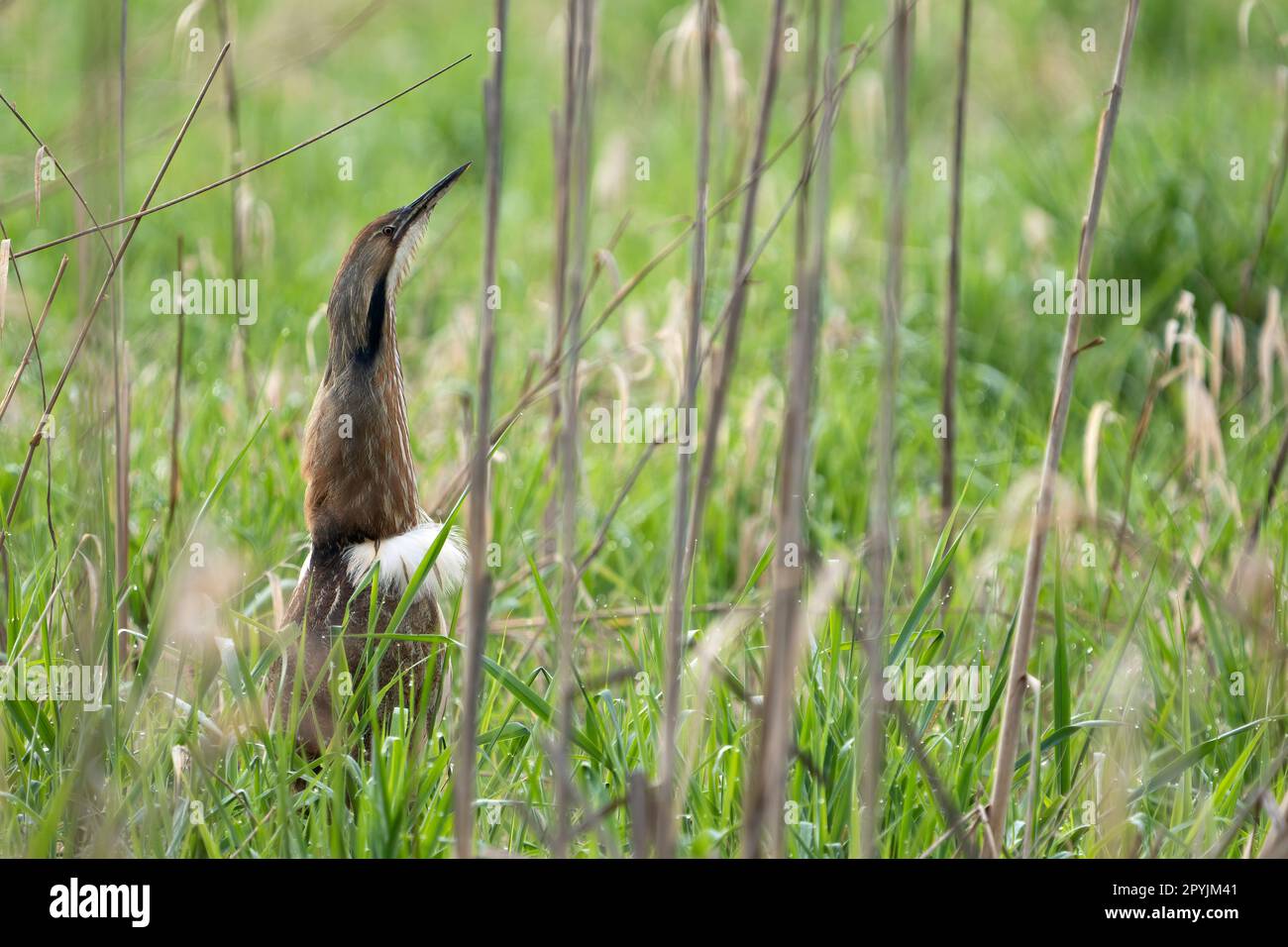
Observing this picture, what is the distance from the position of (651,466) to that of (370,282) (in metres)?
1.49

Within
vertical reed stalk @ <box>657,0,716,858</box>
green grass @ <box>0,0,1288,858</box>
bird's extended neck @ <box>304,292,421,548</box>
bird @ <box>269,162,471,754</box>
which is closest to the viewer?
Result: vertical reed stalk @ <box>657,0,716,858</box>

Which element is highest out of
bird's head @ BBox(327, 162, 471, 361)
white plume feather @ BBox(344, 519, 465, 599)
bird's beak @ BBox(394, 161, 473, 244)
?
bird's beak @ BBox(394, 161, 473, 244)

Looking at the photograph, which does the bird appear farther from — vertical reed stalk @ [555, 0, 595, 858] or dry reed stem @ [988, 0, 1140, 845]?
dry reed stem @ [988, 0, 1140, 845]

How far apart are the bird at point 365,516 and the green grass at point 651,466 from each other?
0.09 m

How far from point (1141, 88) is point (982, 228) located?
6.42 ft

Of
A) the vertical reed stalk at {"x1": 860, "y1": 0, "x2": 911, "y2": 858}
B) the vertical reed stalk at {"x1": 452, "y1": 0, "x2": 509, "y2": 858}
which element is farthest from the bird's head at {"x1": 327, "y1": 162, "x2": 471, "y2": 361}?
the vertical reed stalk at {"x1": 860, "y1": 0, "x2": 911, "y2": 858}

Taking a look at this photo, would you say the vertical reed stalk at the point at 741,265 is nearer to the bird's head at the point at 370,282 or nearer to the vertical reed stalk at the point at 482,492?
the vertical reed stalk at the point at 482,492

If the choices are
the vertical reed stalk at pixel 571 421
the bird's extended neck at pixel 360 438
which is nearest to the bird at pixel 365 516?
the bird's extended neck at pixel 360 438

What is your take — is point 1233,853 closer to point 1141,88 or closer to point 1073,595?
point 1073,595

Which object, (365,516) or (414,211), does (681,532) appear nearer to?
(365,516)

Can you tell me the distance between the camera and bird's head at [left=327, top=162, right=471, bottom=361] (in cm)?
265

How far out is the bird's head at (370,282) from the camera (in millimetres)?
2652

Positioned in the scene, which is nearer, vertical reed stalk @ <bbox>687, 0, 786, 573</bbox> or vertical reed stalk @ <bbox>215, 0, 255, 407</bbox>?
vertical reed stalk @ <bbox>687, 0, 786, 573</bbox>
